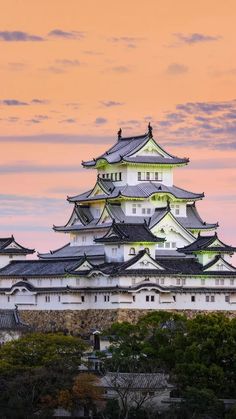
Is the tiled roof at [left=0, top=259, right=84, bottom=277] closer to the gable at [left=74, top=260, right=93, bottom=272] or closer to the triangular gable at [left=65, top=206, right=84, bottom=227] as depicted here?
the gable at [left=74, top=260, right=93, bottom=272]

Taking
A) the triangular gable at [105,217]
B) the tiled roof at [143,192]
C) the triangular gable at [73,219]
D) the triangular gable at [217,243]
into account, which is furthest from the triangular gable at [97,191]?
the triangular gable at [217,243]

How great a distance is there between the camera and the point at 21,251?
11100 centimetres

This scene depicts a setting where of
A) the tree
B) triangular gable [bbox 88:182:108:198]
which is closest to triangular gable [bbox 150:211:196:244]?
triangular gable [bbox 88:182:108:198]

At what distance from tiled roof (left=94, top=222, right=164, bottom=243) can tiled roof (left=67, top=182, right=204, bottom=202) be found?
4496 mm

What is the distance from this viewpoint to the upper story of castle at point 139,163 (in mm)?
108750

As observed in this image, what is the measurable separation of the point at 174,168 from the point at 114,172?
3860 millimetres

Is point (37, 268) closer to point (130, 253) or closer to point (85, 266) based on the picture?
point (85, 266)

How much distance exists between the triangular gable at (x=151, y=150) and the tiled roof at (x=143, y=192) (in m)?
1.79

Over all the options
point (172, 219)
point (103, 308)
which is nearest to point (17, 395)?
point (103, 308)

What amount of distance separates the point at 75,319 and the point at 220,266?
29.5 ft

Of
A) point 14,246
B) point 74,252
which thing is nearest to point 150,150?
point 74,252

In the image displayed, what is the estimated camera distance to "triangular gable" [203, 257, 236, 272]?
10320 cm

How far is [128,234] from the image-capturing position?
102m

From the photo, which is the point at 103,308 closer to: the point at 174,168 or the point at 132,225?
the point at 132,225
